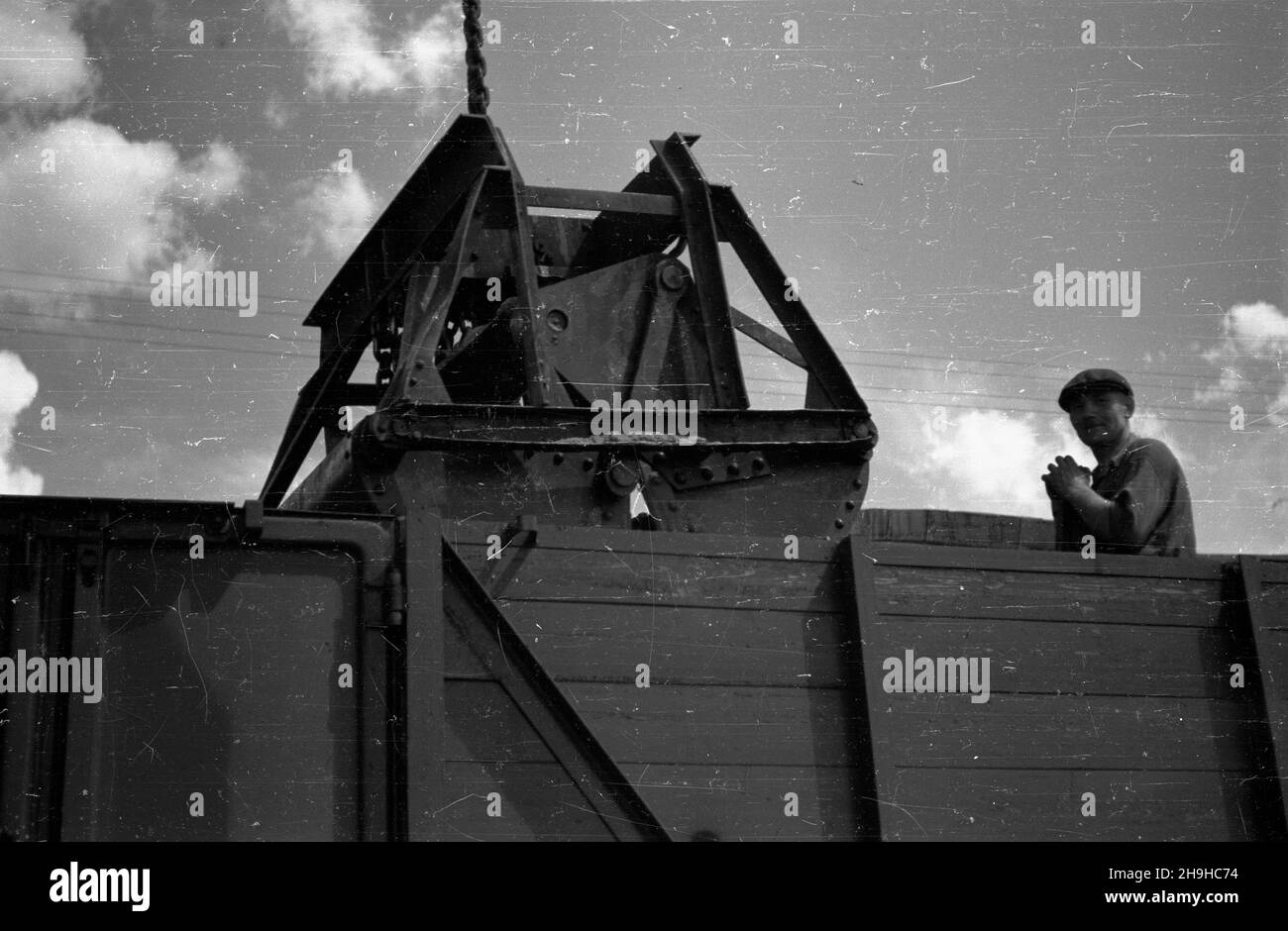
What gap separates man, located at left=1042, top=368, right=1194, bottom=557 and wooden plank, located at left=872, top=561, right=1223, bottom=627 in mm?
253

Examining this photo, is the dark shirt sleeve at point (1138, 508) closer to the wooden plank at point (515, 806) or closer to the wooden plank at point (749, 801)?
the wooden plank at point (749, 801)

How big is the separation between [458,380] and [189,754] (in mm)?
3073

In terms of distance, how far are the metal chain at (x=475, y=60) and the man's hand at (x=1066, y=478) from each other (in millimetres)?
3513

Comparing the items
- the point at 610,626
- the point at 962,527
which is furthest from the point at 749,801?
the point at 962,527

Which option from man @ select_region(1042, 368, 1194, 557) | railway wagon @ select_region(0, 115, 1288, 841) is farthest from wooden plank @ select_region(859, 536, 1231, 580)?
man @ select_region(1042, 368, 1194, 557)

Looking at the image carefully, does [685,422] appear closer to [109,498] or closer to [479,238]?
[479,238]

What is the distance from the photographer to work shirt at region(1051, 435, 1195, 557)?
6.84 m

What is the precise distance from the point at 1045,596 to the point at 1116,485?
1088 mm

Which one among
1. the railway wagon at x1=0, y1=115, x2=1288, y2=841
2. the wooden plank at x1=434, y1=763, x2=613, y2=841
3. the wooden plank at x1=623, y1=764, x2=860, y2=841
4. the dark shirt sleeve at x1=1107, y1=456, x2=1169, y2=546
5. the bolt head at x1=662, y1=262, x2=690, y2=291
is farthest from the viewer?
the bolt head at x1=662, y1=262, x2=690, y2=291

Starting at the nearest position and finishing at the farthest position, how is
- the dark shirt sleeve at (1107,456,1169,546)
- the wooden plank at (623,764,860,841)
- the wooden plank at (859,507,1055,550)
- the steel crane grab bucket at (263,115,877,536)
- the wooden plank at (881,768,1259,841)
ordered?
1. the wooden plank at (623,764,860,841)
2. the wooden plank at (881,768,1259,841)
3. the steel crane grab bucket at (263,115,877,536)
4. the dark shirt sleeve at (1107,456,1169,546)
5. the wooden plank at (859,507,1055,550)

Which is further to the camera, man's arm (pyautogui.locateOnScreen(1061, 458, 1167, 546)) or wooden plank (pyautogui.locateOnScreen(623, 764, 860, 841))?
man's arm (pyautogui.locateOnScreen(1061, 458, 1167, 546))

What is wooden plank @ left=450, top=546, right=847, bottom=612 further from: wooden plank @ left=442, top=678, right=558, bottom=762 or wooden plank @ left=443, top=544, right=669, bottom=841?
wooden plank @ left=442, top=678, right=558, bottom=762

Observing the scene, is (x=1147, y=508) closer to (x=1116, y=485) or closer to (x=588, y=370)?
(x=1116, y=485)

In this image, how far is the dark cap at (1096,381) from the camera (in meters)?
7.38
